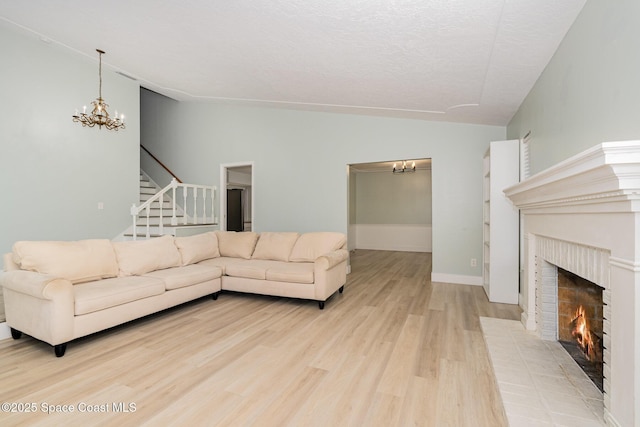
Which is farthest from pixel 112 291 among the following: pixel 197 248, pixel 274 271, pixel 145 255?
pixel 274 271

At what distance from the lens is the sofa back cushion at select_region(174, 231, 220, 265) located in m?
4.02

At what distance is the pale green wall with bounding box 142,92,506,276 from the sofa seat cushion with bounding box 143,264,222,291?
2203mm

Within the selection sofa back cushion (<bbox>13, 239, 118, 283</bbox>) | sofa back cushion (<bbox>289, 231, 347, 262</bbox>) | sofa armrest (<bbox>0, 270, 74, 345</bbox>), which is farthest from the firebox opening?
sofa back cushion (<bbox>13, 239, 118, 283</bbox>)

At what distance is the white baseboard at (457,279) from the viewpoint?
471cm

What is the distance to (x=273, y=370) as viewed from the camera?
2.17m

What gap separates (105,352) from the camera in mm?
2463

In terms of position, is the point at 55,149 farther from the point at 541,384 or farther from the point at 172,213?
the point at 541,384

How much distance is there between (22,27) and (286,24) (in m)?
3.96

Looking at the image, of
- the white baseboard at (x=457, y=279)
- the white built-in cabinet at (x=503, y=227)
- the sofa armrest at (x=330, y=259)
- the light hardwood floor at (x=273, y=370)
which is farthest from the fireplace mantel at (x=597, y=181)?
the white baseboard at (x=457, y=279)

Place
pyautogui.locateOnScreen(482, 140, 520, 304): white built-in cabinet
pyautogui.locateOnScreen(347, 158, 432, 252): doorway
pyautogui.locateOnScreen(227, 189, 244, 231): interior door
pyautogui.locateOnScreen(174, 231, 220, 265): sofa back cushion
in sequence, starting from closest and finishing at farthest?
1. pyautogui.locateOnScreen(482, 140, 520, 304): white built-in cabinet
2. pyautogui.locateOnScreen(174, 231, 220, 265): sofa back cushion
3. pyautogui.locateOnScreen(347, 158, 432, 252): doorway
4. pyautogui.locateOnScreen(227, 189, 244, 231): interior door

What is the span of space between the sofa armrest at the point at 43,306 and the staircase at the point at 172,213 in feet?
9.60

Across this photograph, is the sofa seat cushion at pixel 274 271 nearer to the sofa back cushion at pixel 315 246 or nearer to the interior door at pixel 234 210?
the sofa back cushion at pixel 315 246

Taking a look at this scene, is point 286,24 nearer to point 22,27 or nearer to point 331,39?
point 331,39

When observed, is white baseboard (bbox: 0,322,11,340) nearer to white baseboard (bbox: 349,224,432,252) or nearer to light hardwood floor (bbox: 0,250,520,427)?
light hardwood floor (bbox: 0,250,520,427)
